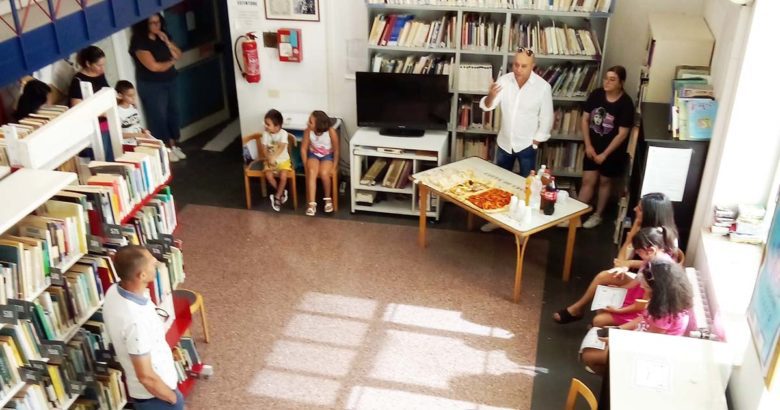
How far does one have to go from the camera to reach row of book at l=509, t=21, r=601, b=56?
5977 millimetres

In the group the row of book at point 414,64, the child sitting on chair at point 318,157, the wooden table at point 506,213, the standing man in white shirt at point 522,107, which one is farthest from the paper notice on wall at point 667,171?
the child sitting on chair at point 318,157

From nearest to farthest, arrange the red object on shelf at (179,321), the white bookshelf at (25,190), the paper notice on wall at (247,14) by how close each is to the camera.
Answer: the white bookshelf at (25,190) → the red object on shelf at (179,321) → the paper notice on wall at (247,14)

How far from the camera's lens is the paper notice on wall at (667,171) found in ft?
15.6

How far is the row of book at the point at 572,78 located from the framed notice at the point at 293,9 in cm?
215

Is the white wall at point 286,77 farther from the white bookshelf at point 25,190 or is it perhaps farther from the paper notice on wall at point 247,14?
the white bookshelf at point 25,190

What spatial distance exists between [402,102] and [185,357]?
3086 mm

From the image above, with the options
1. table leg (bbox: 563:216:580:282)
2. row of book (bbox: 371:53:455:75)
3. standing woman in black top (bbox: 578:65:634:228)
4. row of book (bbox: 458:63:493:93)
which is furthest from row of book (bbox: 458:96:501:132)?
table leg (bbox: 563:216:580:282)

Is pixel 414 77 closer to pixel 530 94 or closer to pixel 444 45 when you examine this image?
pixel 444 45

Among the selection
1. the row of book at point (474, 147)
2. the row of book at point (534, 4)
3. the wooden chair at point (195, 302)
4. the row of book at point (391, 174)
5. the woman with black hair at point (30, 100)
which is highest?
the row of book at point (534, 4)

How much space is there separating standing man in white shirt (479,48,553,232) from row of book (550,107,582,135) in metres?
0.47

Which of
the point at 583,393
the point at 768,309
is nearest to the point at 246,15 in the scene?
the point at 583,393

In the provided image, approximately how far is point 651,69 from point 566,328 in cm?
216

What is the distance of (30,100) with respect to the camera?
5.56m

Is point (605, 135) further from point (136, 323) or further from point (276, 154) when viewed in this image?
point (136, 323)
